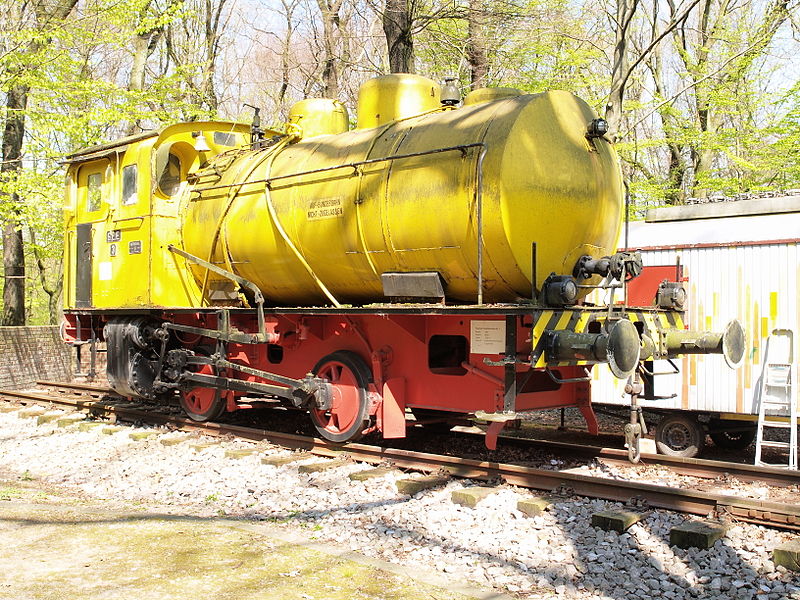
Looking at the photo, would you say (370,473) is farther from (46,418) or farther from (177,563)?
(46,418)

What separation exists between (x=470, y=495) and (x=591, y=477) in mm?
1064

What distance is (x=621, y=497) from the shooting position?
239 inches


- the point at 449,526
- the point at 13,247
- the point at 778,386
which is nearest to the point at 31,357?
A: the point at 13,247

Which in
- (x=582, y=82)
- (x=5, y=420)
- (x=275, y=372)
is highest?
(x=582, y=82)

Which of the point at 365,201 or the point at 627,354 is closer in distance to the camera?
the point at 627,354

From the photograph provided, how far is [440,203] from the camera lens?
6828mm

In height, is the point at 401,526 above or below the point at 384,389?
below

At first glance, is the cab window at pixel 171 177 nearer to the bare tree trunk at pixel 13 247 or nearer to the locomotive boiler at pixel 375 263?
the locomotive boiler at pixel 375 263

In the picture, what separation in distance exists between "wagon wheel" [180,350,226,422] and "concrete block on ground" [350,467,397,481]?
3.18m

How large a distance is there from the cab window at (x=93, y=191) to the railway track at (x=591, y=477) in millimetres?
3244

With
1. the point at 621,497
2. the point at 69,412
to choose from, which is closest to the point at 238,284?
the point at 69,412

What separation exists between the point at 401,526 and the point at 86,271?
7.13 m

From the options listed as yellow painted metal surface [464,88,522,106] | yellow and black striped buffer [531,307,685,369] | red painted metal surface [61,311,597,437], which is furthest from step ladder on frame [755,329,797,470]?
yellow painted metal surface [464,88,522,106]

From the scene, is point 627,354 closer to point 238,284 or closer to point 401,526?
point 401,526
